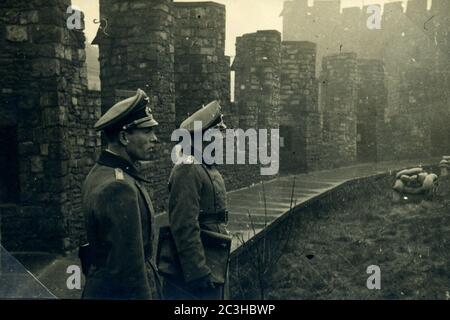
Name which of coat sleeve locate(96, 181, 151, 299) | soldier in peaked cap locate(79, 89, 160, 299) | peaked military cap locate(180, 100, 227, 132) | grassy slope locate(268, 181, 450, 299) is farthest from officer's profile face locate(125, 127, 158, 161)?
grassy slope locate(268, 181, 450, 299)

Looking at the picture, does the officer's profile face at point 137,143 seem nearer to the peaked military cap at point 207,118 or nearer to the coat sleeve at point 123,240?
the coat sleeve at point 123,240

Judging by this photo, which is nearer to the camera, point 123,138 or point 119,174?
point 119,174

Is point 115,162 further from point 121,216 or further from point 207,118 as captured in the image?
point 207,118

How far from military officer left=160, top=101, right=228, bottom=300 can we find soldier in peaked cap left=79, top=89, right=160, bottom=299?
21.1 inches

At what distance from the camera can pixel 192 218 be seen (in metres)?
3.97

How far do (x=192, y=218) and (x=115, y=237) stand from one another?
105 centimetres

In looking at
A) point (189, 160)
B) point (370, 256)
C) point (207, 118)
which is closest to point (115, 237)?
point (189, 160)

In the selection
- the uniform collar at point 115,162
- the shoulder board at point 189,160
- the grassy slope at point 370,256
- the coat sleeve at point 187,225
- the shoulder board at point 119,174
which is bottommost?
the grassy slope at point 370,256

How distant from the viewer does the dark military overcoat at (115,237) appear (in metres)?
3.01

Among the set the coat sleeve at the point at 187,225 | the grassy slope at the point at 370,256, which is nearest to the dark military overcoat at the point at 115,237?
the coat sleeve at the point at 187,225

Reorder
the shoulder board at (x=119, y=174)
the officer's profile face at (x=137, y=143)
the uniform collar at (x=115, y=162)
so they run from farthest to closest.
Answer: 1. the officer's profile face at (x=137, y=143)
2. the uniform collar at (x=115, y=162)
3. the shoulder board at (x=119, y=174)

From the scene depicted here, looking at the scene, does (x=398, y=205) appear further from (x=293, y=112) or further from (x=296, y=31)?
(x=296, y=31)
